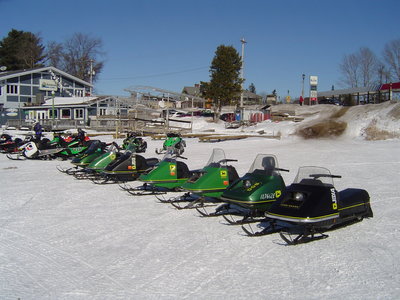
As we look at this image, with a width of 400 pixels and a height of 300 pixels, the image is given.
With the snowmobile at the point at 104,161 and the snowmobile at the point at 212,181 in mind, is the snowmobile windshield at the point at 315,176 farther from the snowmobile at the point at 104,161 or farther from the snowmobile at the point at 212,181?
the snowmobile at the point at 104,161

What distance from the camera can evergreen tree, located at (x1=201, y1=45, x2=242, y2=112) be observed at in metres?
47.4

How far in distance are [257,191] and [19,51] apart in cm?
6450

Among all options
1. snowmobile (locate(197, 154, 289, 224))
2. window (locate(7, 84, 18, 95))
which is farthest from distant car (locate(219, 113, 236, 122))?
snowmobile (locate(197, 154, 289, 224))

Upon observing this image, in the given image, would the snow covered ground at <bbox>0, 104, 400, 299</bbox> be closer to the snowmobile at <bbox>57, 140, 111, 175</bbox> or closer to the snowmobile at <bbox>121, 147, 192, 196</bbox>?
the snowmobile at <bbox>121, 147, 192, 196</bbox>

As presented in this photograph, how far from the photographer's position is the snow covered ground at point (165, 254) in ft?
15.5

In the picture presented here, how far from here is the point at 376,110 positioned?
25.0 metres

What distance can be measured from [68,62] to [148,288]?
220 feet

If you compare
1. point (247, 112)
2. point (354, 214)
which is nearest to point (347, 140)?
point (354, 214)

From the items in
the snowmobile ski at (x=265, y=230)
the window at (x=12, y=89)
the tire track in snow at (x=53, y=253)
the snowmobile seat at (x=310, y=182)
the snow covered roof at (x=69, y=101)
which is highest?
the window at (x=12, y=89)

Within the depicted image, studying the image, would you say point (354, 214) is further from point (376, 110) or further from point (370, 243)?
point (376, 110)

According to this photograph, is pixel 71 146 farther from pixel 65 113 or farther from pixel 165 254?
pixel 65 113

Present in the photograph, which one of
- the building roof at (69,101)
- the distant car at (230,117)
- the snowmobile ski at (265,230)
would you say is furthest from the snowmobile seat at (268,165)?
the distant car at (230,117)

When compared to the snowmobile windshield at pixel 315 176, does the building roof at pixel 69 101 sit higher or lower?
higher

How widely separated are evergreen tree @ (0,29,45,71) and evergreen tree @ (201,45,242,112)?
3026 centimetres
